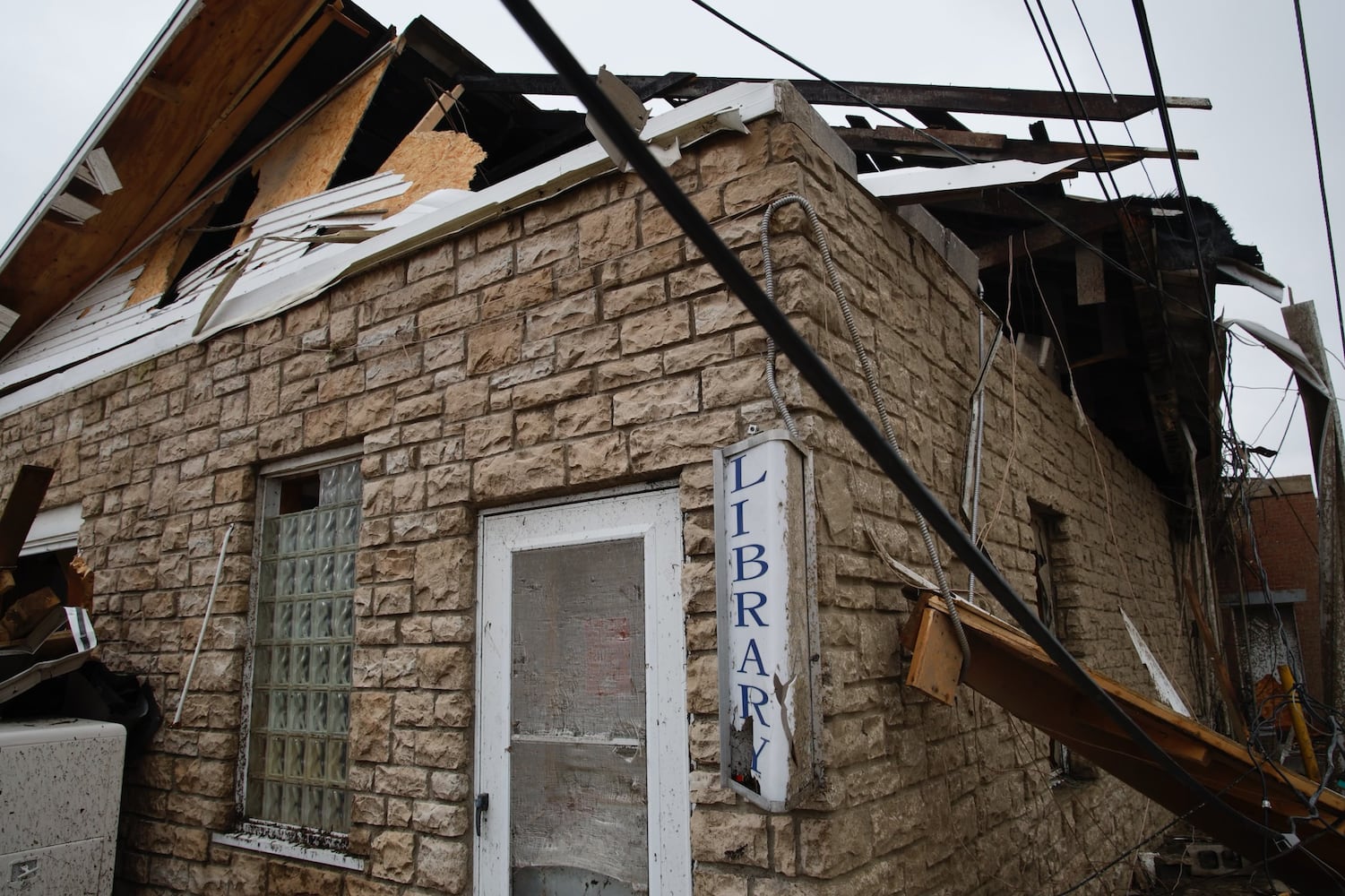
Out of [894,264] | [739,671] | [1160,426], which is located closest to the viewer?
[739,671]

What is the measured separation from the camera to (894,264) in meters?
3.97

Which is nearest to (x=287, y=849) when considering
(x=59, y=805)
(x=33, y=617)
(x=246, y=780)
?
(x=246, y=780)

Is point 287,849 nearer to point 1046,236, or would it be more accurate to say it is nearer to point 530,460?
point 530,460

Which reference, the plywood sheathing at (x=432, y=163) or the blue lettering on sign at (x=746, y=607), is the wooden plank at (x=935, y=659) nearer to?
the blue lettering on sign at (x=746, y=607)

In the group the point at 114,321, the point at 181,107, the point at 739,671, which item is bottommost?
the point at 739,671

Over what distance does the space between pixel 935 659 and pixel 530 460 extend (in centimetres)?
174

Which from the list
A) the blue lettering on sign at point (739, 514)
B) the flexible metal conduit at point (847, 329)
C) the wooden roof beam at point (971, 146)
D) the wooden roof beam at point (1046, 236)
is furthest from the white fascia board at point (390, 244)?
the wooden roof beam at point (1046, 236)

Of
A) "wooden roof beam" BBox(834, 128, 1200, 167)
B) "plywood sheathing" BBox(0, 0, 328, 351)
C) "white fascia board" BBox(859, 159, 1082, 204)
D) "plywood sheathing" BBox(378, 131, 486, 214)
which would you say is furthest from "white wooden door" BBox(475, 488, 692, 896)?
"plywood sheathing" BBox(0, 0, 328, 351)

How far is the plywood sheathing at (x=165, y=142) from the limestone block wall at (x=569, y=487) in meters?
1.75

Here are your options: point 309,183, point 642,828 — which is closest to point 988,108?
point 642,828

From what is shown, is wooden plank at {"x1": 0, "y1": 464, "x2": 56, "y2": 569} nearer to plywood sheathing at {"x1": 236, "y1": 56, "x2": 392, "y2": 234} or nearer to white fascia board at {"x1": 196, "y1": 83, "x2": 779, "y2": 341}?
white fascia board at {"x1": 196, "y1": 83, "x2": 779, "y2": 341}

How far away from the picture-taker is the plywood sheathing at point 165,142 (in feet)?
18.3

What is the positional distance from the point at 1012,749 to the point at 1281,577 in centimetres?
1185

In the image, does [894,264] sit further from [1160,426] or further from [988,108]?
[1160,426]
